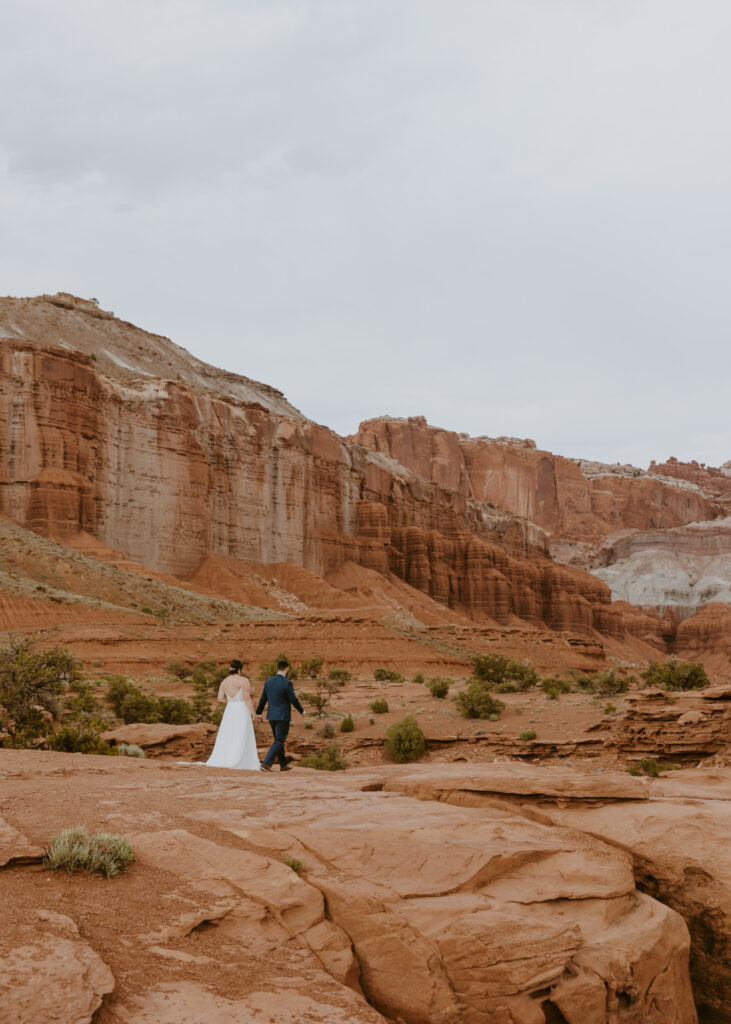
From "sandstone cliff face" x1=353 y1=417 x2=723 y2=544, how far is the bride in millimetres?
119088

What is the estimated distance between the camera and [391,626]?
44.2m

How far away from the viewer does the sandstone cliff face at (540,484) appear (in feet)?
441

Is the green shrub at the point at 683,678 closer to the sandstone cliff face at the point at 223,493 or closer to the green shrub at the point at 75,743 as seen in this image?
the green shrub at the point at 75,743

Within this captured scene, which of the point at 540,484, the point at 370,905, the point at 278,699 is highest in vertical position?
the point at 540,484

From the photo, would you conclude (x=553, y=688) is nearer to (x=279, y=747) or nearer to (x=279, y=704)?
(x=279, y=704)

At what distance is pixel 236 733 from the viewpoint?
11.6 m

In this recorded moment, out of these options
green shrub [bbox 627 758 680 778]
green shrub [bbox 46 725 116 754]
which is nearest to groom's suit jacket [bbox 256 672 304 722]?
green shrub [bbox 46 725 116 754]

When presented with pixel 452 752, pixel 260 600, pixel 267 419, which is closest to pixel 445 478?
pixel 267 419

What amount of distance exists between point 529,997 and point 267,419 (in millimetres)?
68689

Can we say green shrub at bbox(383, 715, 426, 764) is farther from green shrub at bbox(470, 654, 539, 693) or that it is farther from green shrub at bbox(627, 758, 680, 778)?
green shrub at bbox(470, 654, 539, 693)

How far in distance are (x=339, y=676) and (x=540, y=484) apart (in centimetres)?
11536

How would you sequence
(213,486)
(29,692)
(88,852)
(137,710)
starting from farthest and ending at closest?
(213,486) → (137,710) → (29,692) → (88,852)

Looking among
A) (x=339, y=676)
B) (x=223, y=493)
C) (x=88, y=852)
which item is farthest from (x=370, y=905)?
(x=223, y=493)

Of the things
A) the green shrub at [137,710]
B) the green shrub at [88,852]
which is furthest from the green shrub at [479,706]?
the green shrub at [88,852]
